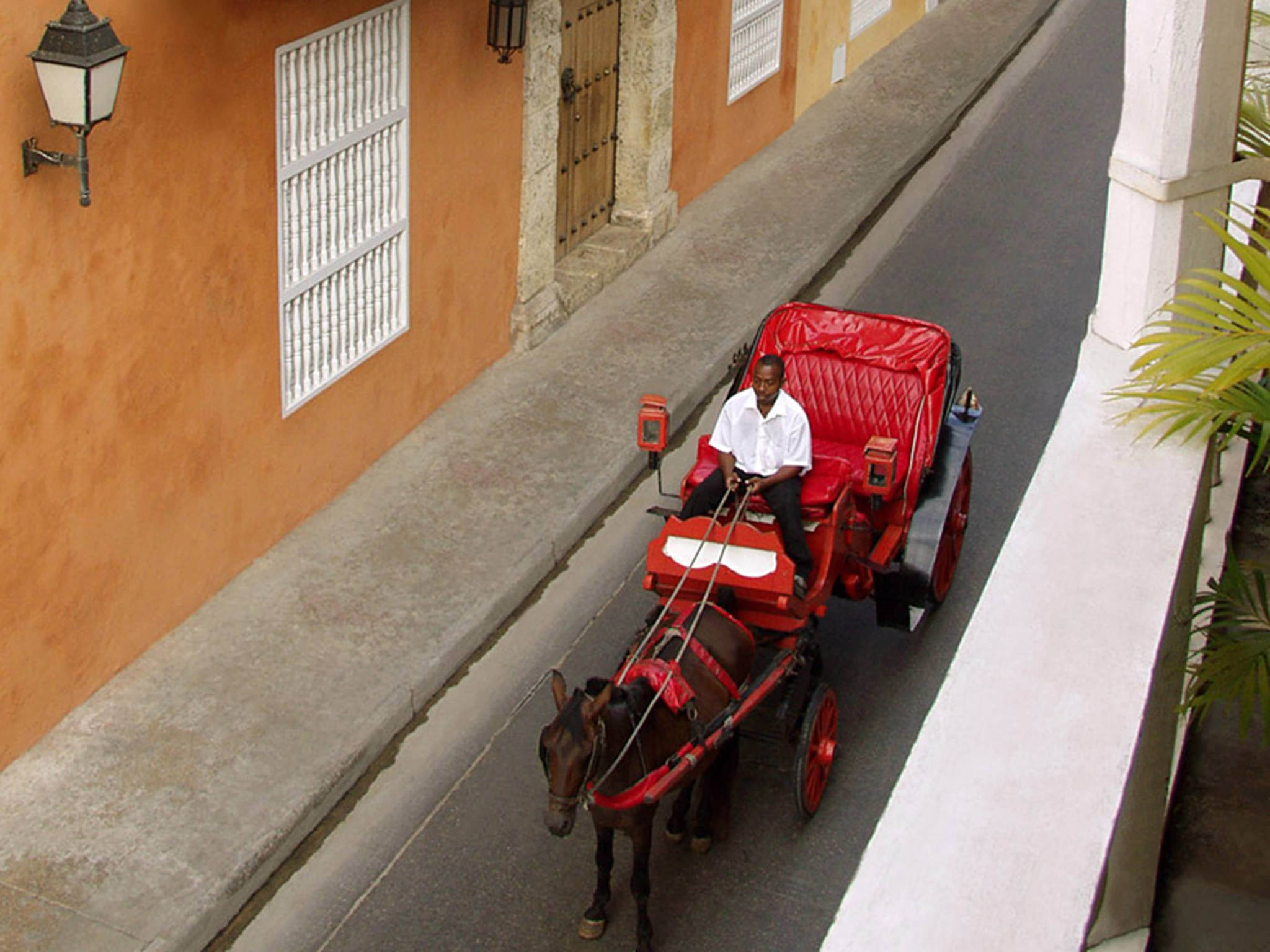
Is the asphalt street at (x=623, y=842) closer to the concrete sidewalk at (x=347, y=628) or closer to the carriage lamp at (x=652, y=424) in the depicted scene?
the concrete sidewalk at (x=347, y=628)

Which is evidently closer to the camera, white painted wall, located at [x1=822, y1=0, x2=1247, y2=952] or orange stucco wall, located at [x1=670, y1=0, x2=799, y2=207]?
white painted wall, located at [x1=822, y1=0, x2=1247, y2=952]

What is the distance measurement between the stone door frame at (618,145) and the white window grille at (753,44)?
1.66 metres

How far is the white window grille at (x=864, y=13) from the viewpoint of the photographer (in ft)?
61.2

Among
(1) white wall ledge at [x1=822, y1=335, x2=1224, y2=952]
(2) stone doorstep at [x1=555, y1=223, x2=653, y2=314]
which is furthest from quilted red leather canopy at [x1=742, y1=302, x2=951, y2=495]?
(1) white wall ledge at [x1=822, y1=335, x2=1224, y2=952]

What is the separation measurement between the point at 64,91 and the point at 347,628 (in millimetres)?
3243

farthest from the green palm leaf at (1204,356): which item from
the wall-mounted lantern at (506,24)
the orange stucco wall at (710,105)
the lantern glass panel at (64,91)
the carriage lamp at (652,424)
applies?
the orange stucco wall at (710,105)

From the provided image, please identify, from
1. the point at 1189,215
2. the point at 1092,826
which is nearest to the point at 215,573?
the point at 1189,215

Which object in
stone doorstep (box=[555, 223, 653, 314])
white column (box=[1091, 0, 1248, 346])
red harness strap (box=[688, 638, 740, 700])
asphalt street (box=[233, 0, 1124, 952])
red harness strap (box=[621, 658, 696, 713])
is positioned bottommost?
asphalt street (box=[233, 0, 1124, 952])

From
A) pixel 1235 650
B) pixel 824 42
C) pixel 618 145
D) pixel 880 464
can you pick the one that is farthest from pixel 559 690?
pixel 824 42

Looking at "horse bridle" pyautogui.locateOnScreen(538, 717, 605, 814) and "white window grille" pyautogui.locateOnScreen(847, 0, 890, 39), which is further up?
"white window grille" pyautogui.locateOnScreen(847, 0, 890, 39)

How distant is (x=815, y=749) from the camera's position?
7.93m

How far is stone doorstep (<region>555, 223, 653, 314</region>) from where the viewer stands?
1302cm

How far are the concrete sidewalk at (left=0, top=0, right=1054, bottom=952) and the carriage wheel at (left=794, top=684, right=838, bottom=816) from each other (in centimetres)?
208

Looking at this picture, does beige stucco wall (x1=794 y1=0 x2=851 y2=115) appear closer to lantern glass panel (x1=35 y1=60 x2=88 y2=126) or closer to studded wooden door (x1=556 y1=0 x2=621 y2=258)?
studded wooden door (x1=556 y1=0 x2=621 y2=258)
